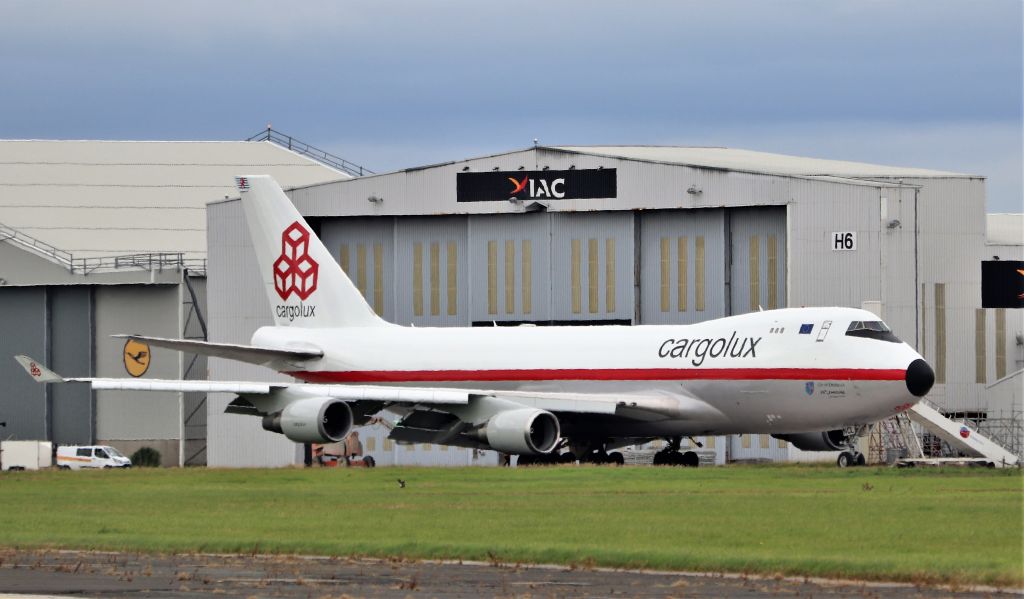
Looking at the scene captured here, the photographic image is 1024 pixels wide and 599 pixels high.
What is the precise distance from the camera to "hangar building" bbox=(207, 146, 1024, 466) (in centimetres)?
6581

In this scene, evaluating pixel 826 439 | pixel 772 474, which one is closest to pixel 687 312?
pixel 826 439

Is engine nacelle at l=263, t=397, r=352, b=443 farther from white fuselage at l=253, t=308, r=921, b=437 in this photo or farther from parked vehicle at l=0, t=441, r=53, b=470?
parked vehicle at l=0, t=441, r=53, b=470

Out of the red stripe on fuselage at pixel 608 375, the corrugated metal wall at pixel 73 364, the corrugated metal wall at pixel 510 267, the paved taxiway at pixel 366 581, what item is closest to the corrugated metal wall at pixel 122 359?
the corrugated metal wall at pixel 73 364

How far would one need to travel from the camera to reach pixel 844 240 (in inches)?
2576

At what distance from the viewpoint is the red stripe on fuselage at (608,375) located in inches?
1874

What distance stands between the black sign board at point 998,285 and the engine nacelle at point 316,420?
31360 mm

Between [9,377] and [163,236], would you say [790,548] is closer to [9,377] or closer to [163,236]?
[9,377]

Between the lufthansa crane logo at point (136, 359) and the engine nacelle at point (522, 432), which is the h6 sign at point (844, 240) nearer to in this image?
the engine nacelle at point (522, 432)

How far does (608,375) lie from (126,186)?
5230 centimetres

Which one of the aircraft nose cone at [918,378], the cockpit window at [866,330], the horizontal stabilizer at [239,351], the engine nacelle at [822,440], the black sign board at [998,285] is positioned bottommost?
the engine nacelle at [822,440]

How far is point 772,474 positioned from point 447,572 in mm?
23878

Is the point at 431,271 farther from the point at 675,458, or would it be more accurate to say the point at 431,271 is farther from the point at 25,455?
the point at 675,458

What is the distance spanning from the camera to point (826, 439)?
5294 centimetres

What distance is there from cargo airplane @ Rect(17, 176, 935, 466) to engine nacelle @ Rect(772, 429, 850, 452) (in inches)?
1.7
